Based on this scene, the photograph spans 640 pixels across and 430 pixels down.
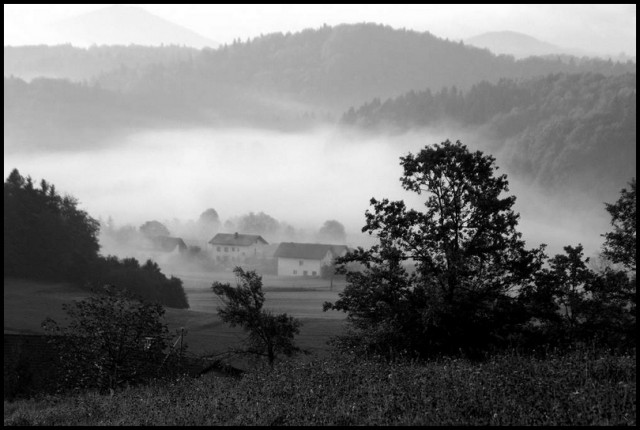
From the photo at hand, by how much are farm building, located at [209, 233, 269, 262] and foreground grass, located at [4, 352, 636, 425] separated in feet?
503

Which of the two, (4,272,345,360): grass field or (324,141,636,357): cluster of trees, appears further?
(4,272,345,360): grass field

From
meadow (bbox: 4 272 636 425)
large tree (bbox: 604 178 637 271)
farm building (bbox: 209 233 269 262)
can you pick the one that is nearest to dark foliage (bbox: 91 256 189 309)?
large tree (bbox: 604 178 637 271)

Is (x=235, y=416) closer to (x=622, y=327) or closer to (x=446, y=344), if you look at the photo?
(x=446, y=344)

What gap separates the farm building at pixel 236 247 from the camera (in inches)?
6831

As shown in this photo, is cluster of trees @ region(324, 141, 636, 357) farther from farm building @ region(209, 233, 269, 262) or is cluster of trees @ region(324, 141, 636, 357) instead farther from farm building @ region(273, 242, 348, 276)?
farm building @ region(209, 233, 269, 262)

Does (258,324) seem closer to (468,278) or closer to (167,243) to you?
(468,278)

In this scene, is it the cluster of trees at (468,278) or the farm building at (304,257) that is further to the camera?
the farm building at (304,257)

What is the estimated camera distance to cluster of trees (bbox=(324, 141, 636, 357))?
27.1 meters

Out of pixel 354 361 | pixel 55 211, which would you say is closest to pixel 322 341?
pixel 354 361

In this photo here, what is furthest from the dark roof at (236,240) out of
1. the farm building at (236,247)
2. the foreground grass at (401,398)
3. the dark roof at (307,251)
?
the foreground grass at (401,398)

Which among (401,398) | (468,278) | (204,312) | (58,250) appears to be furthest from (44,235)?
(401,398)

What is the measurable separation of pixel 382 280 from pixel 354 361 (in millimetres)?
10084

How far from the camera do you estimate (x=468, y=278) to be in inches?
1103

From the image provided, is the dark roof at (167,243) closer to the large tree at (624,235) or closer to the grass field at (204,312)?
the grass field at (204,312)
